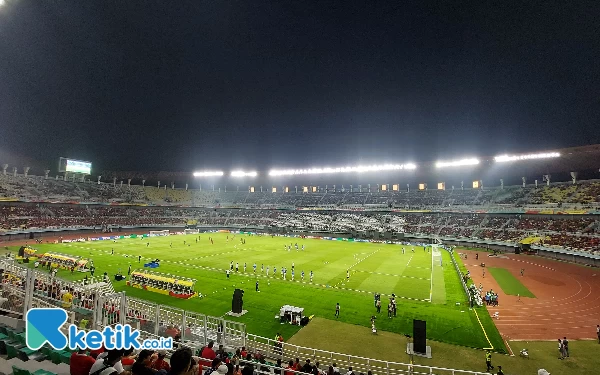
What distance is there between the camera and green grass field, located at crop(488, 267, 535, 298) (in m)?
30.1

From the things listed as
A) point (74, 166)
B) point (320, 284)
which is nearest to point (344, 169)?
point (320, 284)

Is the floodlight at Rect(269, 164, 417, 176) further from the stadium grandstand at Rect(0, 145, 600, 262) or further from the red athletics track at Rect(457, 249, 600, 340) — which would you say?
the red athletics track at Rect(457, 249, 600, 340)

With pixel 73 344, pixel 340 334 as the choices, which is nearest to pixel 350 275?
pixel 340 334

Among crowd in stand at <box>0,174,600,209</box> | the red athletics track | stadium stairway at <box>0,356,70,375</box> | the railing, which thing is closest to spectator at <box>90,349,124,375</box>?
stadium stairway at <box>0,356,70,375</box>

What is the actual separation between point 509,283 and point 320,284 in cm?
2113

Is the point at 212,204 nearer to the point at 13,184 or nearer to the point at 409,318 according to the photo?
the point at 13,184

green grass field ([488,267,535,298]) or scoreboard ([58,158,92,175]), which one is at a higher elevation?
scoreboard ([58,158,92,175])

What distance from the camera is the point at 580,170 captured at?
68.7 metres

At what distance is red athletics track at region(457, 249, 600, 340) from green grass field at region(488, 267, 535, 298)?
58 centimetres

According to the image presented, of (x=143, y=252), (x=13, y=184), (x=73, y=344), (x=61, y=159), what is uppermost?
(x=61, y=159)

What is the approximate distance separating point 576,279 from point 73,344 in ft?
156

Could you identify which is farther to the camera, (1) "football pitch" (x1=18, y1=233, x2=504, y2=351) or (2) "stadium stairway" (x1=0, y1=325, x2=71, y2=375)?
(1) "football pitch" (x1=18, y1=233, x2=504, y2=351)

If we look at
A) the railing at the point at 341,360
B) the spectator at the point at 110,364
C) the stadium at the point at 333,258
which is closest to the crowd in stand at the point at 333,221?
the stadium at the point at 333,258

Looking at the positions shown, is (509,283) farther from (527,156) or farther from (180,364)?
(527,156)
